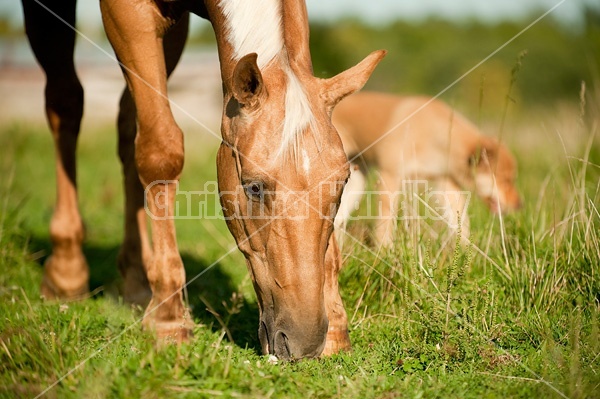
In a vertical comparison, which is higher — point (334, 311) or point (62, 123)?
point (62, 123)

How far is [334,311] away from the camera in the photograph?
339 cm

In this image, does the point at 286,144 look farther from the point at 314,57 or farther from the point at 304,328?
the point at 314,57

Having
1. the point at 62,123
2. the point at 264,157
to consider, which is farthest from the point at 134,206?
the point at 264,157

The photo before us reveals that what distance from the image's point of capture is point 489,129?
13.2 meters

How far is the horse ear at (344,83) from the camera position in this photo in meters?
3.17

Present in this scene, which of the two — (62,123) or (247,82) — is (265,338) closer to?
(247,82)

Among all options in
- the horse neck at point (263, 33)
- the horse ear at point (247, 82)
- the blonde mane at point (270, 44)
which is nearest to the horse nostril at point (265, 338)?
the blonde mane at point (270, 44)

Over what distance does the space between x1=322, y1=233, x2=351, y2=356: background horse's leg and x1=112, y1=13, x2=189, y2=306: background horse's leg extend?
5.21 ft

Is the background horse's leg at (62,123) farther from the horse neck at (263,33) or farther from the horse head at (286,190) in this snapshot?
the horse head at (286,190)

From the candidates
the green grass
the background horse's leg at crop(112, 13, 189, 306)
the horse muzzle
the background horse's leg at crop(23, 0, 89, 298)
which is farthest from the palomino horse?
the background horse's leg at crop(23, 0, 89, 298)

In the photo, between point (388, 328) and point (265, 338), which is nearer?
point (265, 338)

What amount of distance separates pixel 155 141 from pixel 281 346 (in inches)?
54.7

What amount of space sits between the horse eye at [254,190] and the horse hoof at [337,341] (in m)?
0.81

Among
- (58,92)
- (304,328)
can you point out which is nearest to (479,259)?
(304,328)
